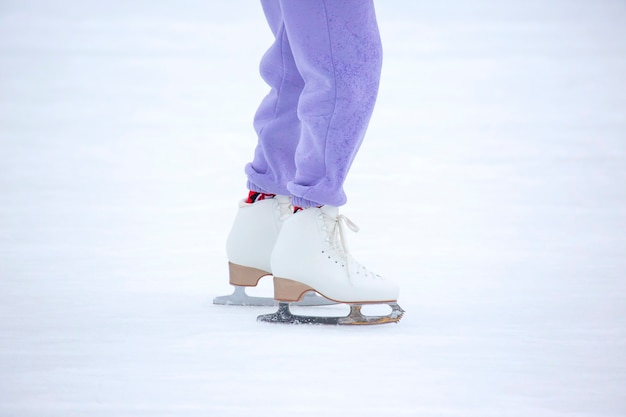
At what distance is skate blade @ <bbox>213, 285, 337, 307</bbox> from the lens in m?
1.45

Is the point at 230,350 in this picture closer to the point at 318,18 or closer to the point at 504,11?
the point at 318,18

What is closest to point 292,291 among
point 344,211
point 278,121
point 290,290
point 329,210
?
point 290,290

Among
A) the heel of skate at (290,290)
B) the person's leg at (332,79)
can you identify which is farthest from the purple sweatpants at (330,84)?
the heel of skate at (290,290)

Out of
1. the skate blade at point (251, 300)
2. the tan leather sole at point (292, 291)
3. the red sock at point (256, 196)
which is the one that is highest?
the red sock at point (256, 196)

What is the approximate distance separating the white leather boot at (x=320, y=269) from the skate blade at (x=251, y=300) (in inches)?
5.2

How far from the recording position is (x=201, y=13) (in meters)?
5.55

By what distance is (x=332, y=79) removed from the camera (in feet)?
4.20

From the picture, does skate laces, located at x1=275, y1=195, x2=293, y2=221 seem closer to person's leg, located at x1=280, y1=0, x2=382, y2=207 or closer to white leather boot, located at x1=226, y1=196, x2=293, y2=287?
white leather boot, located at x1=226, y1=196, x2=293, y2=287

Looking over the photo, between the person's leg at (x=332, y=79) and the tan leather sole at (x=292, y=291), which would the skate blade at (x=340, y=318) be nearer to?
the tan leather sole at (x=292, y=291)

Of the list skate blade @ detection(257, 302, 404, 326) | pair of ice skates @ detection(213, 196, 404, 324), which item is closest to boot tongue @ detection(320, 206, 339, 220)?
pair of ice skates @ detection(213, 196, 404, 324)

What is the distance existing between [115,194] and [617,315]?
1435 millimetres

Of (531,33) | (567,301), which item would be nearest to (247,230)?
(567,301)

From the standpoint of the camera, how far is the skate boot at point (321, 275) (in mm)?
1316

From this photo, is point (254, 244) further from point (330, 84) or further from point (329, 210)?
point (330, 84)
